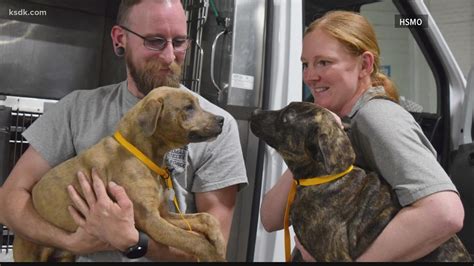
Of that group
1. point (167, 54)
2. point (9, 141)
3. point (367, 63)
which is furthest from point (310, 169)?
point (9, 141)

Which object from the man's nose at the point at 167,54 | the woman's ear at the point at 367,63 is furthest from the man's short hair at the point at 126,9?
the woman's ear at the point at 367,63

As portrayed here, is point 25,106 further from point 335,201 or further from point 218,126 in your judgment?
point 335,201

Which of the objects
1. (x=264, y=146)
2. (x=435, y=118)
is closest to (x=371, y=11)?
(x=435, y=118)

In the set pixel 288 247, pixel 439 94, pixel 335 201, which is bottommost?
pixel 288 247

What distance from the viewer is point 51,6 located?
4.97 feet

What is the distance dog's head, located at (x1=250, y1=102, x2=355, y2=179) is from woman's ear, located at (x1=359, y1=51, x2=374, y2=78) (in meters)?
0.17

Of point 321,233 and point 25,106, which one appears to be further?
point 25,106

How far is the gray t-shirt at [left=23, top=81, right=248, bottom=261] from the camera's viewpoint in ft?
3.55

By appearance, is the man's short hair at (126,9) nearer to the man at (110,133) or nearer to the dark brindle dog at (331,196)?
the man at (110,133)

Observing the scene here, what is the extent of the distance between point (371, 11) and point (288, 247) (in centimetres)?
135

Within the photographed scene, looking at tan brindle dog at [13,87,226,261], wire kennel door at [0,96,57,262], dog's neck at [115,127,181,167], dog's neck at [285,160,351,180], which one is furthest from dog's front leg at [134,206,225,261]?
wire kennel door at [0,96,57,262]

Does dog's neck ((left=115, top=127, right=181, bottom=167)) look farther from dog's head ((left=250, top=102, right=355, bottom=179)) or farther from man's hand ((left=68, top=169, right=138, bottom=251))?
dog's head ((left=250, top=102, right=355, bottom=179))

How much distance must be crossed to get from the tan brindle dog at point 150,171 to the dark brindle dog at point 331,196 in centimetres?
17

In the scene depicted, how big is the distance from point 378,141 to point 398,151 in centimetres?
4
